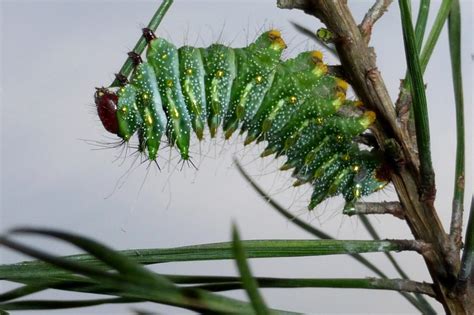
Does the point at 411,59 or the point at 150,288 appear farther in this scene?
the point at 411,59

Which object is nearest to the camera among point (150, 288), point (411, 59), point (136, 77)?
point (150, 288)

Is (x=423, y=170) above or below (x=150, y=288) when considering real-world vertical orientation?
above

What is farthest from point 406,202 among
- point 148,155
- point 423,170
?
point 148,155

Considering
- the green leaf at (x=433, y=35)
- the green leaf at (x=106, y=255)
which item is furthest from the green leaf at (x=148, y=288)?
the green leaf at (x=433, y=35)

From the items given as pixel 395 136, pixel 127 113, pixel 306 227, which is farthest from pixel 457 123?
pixel 127 113

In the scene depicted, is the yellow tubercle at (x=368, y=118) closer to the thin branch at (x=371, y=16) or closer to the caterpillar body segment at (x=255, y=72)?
the thin branch at (x=371, y=16)

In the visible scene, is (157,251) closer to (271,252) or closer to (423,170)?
(271,252)

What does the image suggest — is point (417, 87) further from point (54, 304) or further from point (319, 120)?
point (54, 304)

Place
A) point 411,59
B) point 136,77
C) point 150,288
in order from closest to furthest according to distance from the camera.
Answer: point 150,288, point 411,59, point 136,77
